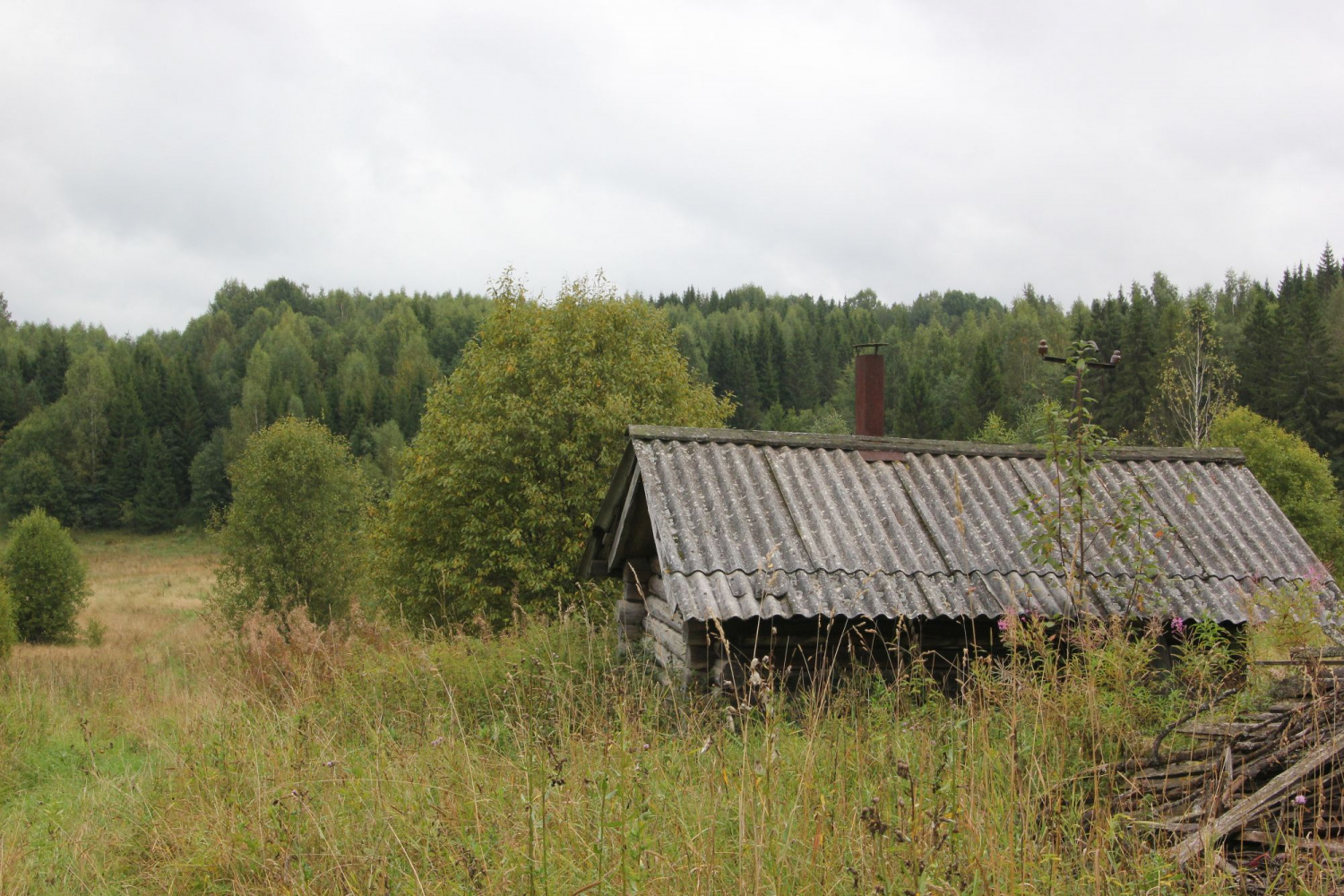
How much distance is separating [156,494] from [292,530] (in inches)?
1915

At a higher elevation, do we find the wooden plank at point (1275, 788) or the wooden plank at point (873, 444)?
the wooden plank at point (873, 444)

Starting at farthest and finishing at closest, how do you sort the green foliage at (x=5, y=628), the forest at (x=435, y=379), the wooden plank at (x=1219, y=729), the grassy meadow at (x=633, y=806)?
1. the forest at (x=435, y=379)
2. the green foliage at (x=5, y=628)
3. the wooden plank at (x=1219, y=729)
4. the grassy meadow at (x=633, y=806)

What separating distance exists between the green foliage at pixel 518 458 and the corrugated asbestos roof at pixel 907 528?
32.3ft

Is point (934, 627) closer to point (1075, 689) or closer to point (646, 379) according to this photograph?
point (1075, 689)

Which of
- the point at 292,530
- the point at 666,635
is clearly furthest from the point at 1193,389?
the point at 666,635

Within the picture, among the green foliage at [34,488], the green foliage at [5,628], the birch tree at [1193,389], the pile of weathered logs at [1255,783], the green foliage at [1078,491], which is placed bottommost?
the green foliage at [5,628]

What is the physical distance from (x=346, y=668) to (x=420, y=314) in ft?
340

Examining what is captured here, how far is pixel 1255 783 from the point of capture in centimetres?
364

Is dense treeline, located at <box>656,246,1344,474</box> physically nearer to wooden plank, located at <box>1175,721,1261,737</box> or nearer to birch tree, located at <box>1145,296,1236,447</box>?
birch tree, located at <box>1145,296,1236,447</box>

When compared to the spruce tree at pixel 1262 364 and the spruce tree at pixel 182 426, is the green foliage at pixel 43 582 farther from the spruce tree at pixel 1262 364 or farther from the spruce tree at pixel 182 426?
the spruce tree at pixel 1262 364

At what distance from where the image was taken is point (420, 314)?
351 ft

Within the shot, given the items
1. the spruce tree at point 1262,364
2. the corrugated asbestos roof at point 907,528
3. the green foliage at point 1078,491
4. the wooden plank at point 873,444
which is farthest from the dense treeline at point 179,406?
the green foliage at point 1078,491

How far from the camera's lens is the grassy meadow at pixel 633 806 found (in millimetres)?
2816

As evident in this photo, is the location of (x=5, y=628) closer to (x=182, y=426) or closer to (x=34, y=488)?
(x=34, y=488)
